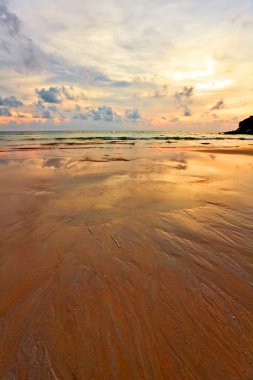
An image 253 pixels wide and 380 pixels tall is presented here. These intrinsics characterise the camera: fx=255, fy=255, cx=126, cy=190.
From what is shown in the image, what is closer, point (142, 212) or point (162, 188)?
point (142, 212)

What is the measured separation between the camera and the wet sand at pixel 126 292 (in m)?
2.11

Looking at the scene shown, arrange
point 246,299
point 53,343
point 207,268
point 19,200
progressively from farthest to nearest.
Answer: point 19,200, point 207,268, point 246,299, point 53,343

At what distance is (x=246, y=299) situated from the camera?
112 inches

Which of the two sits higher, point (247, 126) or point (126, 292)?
point (126, 292)

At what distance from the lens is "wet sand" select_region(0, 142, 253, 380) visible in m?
2.11

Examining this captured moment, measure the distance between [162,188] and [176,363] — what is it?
21.1 ft

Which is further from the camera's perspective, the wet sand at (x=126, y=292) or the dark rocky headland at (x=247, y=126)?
the dark rocky headland at (x=247, y=126)

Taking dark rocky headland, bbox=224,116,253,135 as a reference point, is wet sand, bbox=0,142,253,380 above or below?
above

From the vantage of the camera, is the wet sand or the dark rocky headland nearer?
the wet sand

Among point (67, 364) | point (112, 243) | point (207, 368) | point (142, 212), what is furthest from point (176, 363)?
point (142, 212)

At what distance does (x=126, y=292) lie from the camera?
9.76 feet

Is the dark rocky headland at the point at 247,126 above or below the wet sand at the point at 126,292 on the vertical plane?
below

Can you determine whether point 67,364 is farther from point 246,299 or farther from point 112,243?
point 112,243

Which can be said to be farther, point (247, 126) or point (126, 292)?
point (247, 126)
